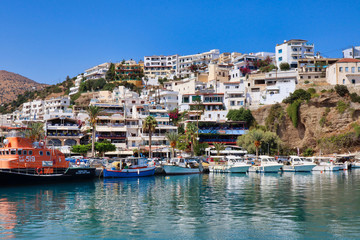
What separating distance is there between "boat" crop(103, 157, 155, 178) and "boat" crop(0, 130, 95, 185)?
6.92 metres

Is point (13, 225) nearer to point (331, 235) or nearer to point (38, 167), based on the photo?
point (331, 235)

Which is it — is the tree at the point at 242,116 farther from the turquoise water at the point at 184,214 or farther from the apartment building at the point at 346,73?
the turquoise water at the point at 184,214

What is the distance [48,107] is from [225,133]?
2466 inches

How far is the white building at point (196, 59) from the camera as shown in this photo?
152m

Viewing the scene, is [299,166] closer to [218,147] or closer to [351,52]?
[218,147]

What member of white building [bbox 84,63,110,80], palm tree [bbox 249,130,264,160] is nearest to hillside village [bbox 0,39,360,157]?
palm tree [bbox 249,130,264,160]

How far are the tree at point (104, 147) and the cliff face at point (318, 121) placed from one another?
125ft

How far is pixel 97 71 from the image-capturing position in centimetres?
15600

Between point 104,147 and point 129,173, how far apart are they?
59.8 ft

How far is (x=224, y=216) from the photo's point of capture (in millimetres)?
24984

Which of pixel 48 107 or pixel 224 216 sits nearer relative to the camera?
pixel 224 216

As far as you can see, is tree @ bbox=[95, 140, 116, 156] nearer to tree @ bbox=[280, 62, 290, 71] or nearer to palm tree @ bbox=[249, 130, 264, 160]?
palm tree @ bbox=[249, 130, 264, 160]

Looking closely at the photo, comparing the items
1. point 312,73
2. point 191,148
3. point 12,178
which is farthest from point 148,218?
point 312,73

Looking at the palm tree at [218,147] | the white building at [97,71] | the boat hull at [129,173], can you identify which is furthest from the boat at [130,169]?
the white building at [97,71]
